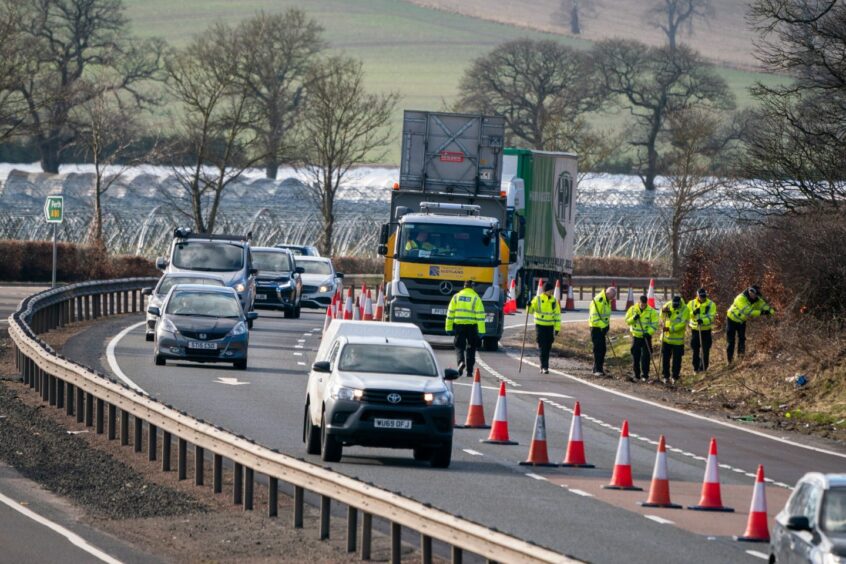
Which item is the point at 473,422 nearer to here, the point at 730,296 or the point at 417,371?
the point at 417,371

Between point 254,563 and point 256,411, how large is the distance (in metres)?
10.4

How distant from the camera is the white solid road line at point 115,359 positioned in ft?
87.4

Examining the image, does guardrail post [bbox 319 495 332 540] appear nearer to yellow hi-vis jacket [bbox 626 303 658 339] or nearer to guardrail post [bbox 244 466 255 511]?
guardrail post [bbox 244 466 255 511]

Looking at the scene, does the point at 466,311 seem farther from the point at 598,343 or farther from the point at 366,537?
the point at 366,537

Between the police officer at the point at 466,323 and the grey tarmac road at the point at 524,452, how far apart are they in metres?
0.57

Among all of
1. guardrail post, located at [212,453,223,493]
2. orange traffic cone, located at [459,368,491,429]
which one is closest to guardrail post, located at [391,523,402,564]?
guardrail post, located at [212,453,223,493]

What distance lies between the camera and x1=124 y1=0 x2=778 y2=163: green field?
4985 inches

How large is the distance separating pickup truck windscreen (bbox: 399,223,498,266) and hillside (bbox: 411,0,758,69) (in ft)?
345

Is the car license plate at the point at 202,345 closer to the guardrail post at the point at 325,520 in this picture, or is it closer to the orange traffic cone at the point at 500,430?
the orange traffic cone at the point at 500,430

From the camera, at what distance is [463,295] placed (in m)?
30.7

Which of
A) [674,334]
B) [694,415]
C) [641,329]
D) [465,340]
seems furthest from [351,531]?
[674,334]

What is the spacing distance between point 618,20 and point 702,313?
124 metres

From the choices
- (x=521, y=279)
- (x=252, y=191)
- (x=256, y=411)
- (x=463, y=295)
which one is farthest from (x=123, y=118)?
(x=256, y=411)

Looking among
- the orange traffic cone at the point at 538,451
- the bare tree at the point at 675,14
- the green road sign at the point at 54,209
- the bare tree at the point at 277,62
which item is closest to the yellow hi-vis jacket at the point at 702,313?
the orange traffic cone at the point at 538,451
